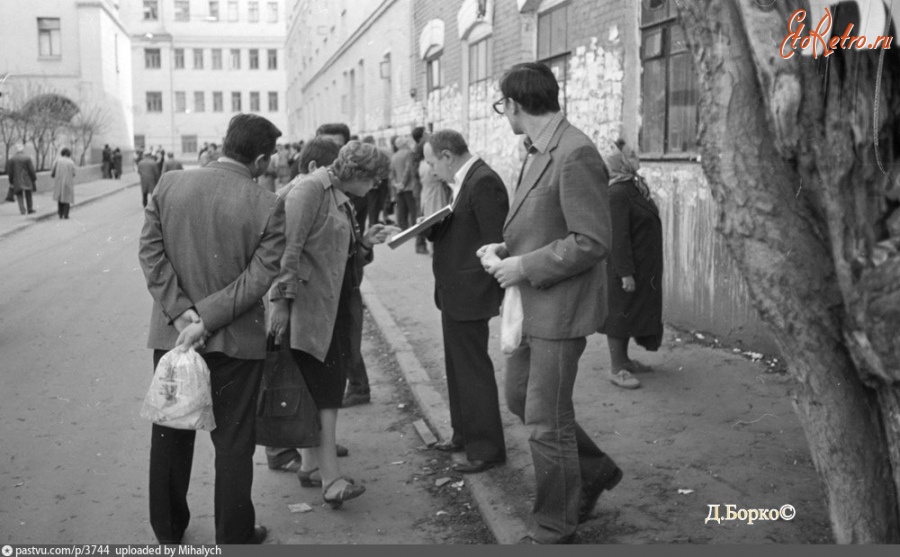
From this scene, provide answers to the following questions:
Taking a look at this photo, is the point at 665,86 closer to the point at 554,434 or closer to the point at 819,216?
the point at 554,434

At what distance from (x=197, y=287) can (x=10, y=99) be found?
1280 inches

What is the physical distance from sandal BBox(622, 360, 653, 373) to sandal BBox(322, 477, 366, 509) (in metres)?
2.94

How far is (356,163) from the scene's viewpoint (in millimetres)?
4996

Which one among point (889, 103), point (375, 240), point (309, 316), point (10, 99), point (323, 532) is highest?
point (10, 99)

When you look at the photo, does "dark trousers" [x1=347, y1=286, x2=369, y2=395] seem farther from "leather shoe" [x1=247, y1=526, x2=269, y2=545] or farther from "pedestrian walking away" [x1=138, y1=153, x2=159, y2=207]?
"pedestrian walking away" [x1=138, y1=153, x2=159, y2=207]

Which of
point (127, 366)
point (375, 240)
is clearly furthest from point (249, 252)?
point (127, 366)

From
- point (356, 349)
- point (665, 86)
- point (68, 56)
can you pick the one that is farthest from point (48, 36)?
point (356, 349)

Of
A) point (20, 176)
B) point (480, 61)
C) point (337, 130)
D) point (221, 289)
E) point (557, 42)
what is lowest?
point (221, 289)

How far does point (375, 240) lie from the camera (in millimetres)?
5266

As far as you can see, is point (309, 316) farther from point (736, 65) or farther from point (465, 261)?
point (736, 65)

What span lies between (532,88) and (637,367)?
3.77m

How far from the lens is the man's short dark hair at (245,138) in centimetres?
401

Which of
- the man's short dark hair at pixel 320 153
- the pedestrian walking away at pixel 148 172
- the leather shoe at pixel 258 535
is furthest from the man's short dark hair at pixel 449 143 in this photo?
the pedestrian walking away at pixel 148 172

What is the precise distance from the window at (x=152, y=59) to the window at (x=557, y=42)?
6787 cm
